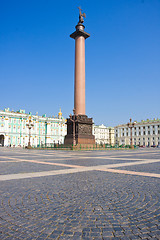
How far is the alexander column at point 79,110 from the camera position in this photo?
31469mm

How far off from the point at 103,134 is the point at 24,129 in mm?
60201

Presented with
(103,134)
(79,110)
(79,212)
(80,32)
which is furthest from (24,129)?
(79,212)

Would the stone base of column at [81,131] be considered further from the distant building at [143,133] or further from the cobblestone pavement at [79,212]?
the distant building at [143,133]

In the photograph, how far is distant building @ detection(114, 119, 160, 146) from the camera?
110 meters

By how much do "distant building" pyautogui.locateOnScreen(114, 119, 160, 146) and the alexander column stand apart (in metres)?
86.6

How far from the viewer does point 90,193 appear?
14.7ft

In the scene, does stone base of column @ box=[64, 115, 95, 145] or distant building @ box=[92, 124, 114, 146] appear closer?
stone base of column @ box=[64, 115, 95, 145]

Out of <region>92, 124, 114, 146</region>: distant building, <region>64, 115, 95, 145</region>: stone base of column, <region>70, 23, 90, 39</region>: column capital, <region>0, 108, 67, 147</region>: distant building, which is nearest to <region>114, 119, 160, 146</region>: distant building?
<region>92, 124, 114, 146</region>: distant building

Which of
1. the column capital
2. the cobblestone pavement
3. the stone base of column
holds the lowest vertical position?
the cobblestone pavement

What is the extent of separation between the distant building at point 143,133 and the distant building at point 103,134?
751 cm

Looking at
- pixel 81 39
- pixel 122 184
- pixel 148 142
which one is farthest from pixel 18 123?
pixel 122 184

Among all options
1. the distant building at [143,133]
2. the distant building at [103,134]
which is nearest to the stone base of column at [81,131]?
the distant building at [143,133]

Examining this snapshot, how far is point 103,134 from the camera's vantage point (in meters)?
132

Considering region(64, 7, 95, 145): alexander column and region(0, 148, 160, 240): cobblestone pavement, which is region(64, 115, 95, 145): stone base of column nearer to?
region(64, 7, 95, 145): alexander column
